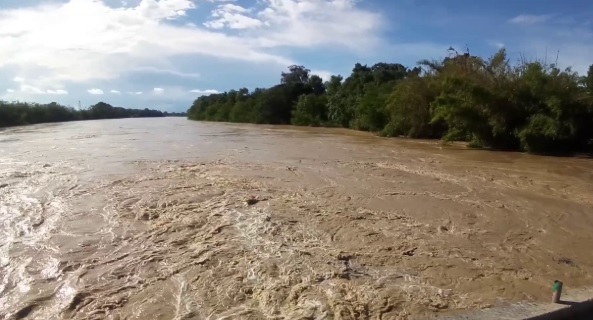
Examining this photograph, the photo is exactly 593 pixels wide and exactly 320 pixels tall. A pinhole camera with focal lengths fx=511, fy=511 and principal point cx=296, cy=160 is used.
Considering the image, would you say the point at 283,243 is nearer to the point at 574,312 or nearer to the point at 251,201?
the point at 251,201

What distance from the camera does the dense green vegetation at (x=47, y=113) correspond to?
55.5 m

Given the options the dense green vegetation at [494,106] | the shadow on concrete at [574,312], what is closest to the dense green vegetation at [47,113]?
the dense green vegetation at [494,106]

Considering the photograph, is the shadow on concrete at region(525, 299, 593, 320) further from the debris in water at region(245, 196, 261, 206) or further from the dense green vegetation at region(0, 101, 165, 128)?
the dense green vegetation at region(0, 101, 165, 128)

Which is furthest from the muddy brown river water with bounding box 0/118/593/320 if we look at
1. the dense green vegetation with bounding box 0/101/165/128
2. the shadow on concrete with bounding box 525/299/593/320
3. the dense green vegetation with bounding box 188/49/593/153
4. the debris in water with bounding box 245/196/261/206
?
the dense green vegetation with bounding box 0/101/165/128

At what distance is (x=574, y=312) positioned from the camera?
4199mm

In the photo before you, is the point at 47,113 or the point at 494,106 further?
the point at 47,113

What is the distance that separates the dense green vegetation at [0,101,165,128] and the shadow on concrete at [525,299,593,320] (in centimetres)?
5918

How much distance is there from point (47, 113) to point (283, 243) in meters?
70.5

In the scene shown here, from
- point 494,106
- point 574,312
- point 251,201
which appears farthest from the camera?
point 494,106

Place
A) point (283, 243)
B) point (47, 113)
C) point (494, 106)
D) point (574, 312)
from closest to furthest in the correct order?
point (574, 312)
point (283, 243)
point (494, 106)
point (47, 113)

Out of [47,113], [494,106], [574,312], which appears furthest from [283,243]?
[47,113]

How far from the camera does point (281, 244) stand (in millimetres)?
6652

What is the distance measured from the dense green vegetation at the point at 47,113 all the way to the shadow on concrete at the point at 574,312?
59183 millimetres

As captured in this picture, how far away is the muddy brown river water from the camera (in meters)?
4.91
